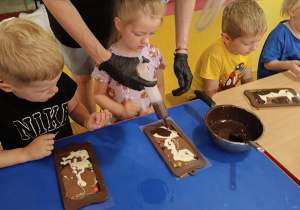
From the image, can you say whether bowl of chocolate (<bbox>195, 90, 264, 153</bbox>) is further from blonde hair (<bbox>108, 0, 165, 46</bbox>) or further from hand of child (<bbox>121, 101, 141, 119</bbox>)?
blonde hair (<bbox>108, 0, 165, 46</bbox>)

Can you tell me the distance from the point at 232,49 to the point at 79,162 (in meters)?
0.99

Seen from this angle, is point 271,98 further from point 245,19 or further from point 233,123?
point 245,19

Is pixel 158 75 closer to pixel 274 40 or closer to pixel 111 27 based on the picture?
pixel 111 27

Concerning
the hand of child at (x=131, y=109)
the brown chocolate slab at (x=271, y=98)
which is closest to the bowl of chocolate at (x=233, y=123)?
the brown chocolate slab at (x=271, y=98)

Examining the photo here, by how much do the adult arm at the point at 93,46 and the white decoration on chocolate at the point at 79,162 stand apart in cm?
30

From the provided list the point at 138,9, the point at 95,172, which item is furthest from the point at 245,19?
the point at 95,172

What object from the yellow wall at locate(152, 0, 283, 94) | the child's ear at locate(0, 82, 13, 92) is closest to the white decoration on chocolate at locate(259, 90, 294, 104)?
the child's ear at locate(0, 82, 13, 92)

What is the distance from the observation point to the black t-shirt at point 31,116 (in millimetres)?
930

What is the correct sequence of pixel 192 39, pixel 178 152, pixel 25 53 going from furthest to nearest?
pixel 192 39 < pixel 178 152 < pixel 25 53

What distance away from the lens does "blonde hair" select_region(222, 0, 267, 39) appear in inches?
50.6

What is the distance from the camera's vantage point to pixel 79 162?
82 cm

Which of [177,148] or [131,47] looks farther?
[131,47]

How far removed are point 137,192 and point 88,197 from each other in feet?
0.44

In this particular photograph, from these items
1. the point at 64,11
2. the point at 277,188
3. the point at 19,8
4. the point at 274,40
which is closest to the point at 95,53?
the point at 64,11
